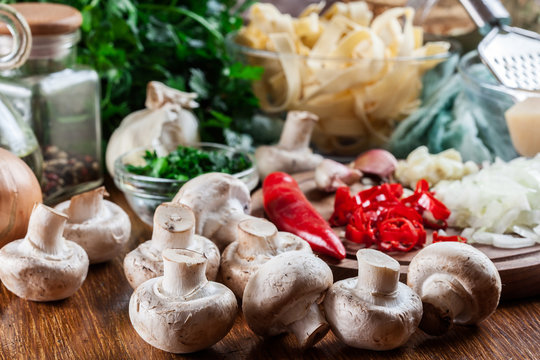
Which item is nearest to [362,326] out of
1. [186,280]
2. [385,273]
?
[385,273]

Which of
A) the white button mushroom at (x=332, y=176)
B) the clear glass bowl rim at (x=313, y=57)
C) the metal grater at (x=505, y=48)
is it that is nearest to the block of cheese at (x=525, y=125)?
the metal grater at (x=505, y=48)

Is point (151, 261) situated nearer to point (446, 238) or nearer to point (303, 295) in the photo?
point (303, 295)

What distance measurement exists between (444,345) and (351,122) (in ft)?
3.24

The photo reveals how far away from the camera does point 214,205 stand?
4.66ft

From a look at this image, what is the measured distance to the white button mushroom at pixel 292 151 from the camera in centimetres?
187

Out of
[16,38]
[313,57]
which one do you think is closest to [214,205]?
[16,38]

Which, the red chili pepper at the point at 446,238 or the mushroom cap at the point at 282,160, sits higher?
the red chili pepper at the point at 446,238

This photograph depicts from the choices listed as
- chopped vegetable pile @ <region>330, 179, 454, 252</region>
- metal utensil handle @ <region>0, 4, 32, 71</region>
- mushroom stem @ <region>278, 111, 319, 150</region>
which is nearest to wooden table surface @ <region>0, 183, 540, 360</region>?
chopped vegetable pile @ <region>330, 179, 454, 252</region>

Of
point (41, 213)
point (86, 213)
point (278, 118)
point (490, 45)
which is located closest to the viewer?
point (41, 213)

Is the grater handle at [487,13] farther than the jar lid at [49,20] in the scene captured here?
Yes

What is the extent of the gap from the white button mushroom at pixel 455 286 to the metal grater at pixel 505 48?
83cm

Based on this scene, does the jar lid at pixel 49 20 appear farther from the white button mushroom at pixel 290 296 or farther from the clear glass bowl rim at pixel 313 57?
the white button mushroom at pixel 290 296

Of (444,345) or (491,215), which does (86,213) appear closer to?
(444,345)

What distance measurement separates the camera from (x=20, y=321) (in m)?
1.24
